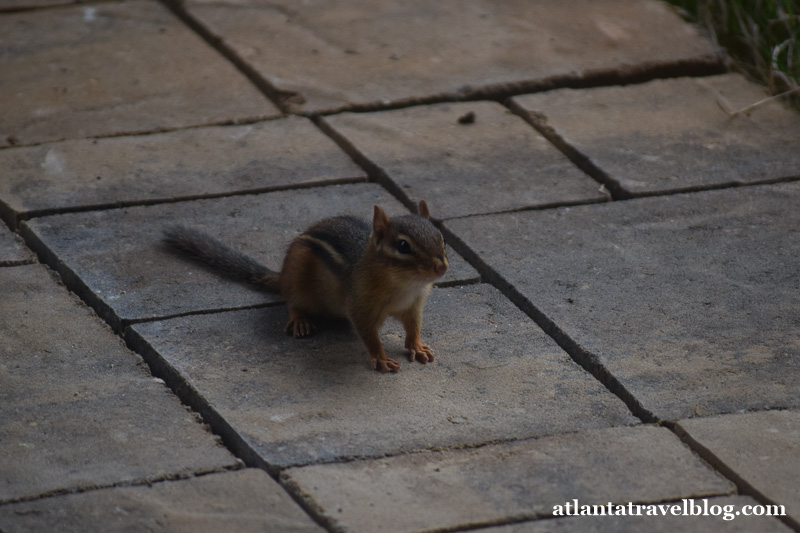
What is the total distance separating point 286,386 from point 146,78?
3070mm

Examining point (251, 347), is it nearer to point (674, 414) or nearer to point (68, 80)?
point (674, 414)

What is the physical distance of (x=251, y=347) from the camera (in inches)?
144

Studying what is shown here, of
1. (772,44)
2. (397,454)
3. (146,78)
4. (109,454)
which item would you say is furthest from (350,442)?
(772,44)

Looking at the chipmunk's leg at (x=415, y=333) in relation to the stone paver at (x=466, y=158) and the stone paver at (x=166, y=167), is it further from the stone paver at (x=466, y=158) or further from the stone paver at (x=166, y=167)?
the stone paver at (x=166, y=167)

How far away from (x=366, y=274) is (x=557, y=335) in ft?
2.25

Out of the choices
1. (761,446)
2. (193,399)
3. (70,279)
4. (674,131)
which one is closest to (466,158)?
(674,131)

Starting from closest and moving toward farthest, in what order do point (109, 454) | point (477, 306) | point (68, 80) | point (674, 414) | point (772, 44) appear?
point (109, 454) < point (674, 414) < point (477, 306) < point (68, 80) < point (772, 44)

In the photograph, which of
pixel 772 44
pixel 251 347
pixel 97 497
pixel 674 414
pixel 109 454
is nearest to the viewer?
pixel 97 497

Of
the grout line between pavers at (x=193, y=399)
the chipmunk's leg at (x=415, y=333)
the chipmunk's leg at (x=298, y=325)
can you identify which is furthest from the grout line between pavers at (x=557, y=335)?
the grout line between pavers at (x=193, y=399)

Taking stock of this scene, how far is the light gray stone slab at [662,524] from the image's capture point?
2.74 m

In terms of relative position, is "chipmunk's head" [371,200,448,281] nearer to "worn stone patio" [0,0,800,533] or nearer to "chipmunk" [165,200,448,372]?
"chipmunk" [165,200,448,372]

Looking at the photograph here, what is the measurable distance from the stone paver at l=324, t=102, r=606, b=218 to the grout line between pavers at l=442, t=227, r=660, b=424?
34 centimetres

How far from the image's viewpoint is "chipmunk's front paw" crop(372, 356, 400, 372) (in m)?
3.56

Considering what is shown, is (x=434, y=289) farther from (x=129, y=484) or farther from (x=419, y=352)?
(x=129, y=484)
